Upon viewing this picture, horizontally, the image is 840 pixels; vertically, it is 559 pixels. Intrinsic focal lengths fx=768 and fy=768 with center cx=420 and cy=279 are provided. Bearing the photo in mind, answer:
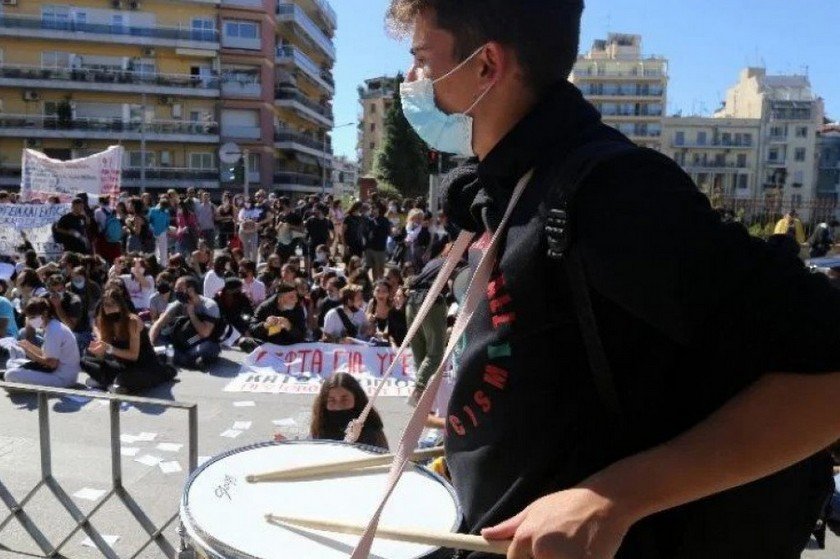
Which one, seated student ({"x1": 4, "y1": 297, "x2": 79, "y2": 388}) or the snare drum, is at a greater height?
the snare drum

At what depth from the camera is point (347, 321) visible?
10.1m

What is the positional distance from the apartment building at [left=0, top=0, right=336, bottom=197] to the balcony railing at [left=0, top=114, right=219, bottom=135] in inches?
2.5

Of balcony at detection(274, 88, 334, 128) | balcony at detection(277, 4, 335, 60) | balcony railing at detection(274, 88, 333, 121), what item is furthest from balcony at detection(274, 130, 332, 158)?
balcony at detection(277, 4, 335, 60)

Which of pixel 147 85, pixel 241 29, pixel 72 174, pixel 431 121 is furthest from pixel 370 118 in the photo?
pixel 431 121

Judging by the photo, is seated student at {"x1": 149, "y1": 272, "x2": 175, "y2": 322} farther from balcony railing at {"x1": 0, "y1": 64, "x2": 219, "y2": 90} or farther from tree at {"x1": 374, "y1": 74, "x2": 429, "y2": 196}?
tree at {"x1": 374, "y1": 74, "x2": 429, "y2": 196}

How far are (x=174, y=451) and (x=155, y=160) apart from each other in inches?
1936

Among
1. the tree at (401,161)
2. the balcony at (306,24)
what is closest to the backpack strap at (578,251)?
the tree at (401,161)

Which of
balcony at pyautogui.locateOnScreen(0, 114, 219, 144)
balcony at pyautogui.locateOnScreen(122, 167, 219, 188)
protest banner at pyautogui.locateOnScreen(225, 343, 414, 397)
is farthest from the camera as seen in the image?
balcony at pyautogui.locateOnScreen(122, 167, 219, 188)

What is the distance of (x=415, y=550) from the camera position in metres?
1.41

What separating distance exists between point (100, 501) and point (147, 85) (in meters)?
50.7

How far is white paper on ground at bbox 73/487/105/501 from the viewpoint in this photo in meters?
5.14

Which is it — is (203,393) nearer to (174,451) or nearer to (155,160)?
(174,451)

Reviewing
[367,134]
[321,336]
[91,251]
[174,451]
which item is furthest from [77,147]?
[367,134]

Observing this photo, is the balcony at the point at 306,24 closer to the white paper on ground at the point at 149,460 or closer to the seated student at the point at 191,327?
the seated student at the point at 191,327
